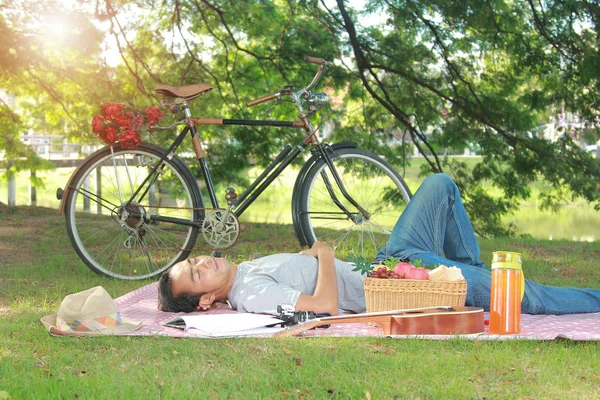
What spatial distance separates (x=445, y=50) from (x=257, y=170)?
239cm

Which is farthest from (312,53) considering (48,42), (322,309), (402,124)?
(322,309)

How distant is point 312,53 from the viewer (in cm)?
865

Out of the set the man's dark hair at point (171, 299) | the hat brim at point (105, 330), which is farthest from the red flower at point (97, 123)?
the hat brim at point (105, 330)

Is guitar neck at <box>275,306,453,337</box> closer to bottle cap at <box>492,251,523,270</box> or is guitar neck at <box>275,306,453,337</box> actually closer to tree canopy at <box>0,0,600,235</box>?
bottle cap at <box>492,251,523,270</box>

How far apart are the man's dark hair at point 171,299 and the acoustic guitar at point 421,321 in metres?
0.63

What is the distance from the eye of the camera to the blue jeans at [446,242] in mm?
3658

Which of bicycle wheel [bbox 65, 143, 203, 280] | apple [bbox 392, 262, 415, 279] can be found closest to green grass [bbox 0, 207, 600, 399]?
apple [bbox 392, 262, 415, 279]

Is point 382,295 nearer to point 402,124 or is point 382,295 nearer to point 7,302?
point 7,302

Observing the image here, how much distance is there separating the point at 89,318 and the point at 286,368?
40.4 inches

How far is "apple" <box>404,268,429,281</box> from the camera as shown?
10.9ft

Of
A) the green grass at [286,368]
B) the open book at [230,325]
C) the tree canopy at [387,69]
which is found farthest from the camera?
the tree canopy at [387,69]

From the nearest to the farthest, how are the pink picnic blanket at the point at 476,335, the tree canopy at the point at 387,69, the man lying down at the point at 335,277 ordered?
1. the pink picnic blanket at the point at 476,335
2. the man lying down at the point at 335,277
3. the tree canopy at the point at 387,69

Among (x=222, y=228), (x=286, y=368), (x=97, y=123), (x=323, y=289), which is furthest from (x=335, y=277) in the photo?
(x=97, y=123)

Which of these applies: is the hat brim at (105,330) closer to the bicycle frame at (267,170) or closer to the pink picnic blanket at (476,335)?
the pink picnic blanket at (476,335)
